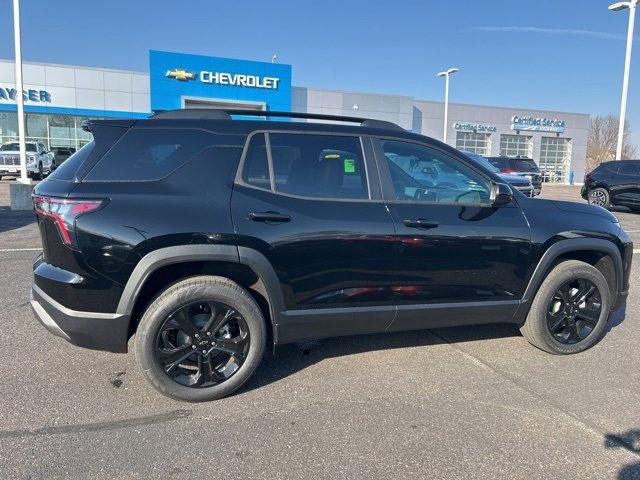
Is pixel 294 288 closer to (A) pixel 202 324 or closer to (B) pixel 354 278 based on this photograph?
(B) pixel 354 278

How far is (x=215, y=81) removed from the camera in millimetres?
31312

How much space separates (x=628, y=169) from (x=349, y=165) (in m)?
14.8

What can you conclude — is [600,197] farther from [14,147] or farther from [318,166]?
[14,147]

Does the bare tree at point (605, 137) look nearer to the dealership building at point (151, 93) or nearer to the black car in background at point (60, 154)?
the dealership building at point (151, 93)

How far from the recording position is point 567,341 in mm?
4062

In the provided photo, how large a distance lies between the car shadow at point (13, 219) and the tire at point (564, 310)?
9858 millimetres

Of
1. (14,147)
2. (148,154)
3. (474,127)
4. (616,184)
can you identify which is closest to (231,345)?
(148,154)

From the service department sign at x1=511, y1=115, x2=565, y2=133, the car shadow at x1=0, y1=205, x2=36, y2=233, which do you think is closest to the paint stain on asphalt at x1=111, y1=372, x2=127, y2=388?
the car shadow at x1=0, y1=205, x2=36, y2=233

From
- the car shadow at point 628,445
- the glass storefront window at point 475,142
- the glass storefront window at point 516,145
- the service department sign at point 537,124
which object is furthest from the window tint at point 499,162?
the service department sign at point 537,124

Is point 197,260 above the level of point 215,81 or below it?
below

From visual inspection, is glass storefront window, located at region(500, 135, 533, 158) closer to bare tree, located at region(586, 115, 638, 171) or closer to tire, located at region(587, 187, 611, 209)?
tire, located at region(587, 187, 611, 209)

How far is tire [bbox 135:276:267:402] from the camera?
2990mm

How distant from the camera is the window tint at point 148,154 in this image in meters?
3.04

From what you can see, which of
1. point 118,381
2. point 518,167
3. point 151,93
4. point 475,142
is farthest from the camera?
point 475,142
